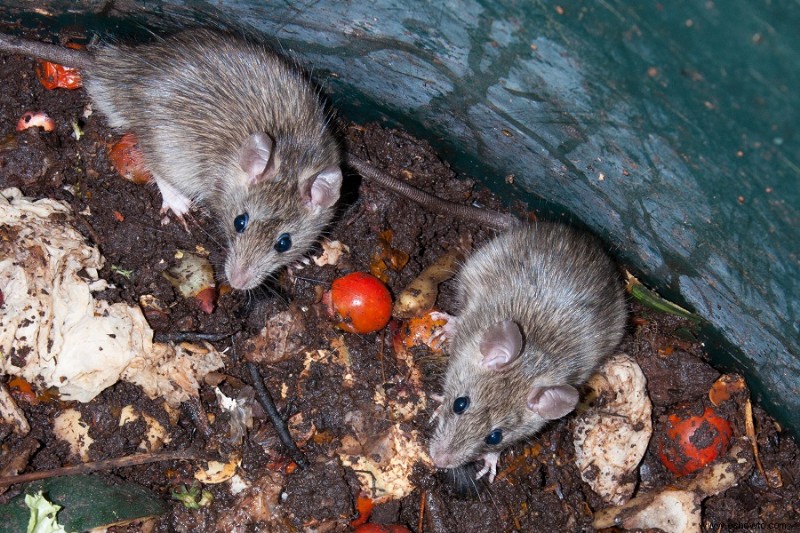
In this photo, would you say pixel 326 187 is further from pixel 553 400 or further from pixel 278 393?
pixel 553 400

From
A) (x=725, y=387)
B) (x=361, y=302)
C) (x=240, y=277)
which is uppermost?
(x=725, y=387)

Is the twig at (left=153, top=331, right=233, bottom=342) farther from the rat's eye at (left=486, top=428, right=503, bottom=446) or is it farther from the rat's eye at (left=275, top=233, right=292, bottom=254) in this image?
the rat's eye at (left=486, top=428, right=503, bottom=446)

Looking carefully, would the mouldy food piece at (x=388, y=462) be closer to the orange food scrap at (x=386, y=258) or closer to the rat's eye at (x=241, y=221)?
the orange food scrap at (x=386, y=258)

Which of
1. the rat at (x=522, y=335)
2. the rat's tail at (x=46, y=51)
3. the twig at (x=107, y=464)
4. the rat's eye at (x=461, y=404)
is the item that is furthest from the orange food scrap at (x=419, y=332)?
the rat's tail at (x=46, y=51)

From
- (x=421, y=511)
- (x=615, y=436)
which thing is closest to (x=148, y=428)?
(x=421, y=511)

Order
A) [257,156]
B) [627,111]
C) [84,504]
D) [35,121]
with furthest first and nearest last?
[35,121]
[257,156]
[84,504]
[627,111]

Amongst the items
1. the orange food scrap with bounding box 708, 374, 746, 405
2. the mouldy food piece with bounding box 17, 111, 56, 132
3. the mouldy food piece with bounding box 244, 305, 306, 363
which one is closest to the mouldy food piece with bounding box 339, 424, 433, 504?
the mouldy food piece with bounding box 244, 305, 306, 363

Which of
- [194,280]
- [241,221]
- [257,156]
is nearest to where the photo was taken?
[257,156]
